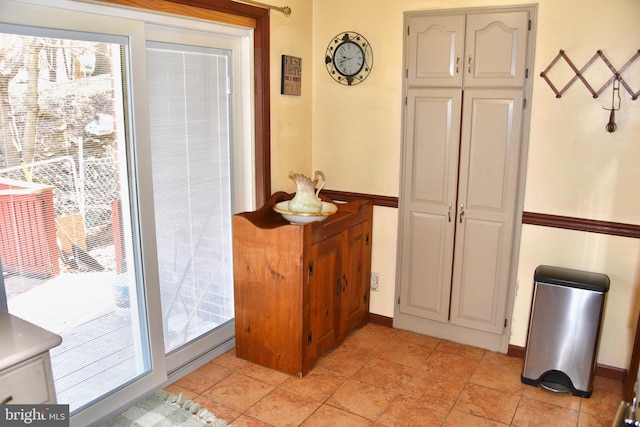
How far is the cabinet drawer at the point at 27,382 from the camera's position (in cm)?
150

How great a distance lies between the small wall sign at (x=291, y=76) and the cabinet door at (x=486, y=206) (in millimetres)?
1065

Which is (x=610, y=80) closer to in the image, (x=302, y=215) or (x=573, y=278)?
(x=573, y=278)

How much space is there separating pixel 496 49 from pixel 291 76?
4.05 feet

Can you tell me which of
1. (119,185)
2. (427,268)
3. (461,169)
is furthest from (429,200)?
(119,185)

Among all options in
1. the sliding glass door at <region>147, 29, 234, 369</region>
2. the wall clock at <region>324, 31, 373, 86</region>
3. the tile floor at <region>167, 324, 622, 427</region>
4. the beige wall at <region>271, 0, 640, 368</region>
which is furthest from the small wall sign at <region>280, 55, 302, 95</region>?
the tile floor at <region>167, 324, 622, 427</region>

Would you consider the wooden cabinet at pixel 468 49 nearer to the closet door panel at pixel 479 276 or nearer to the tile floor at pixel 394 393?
the closet door panel at pixel 479 276

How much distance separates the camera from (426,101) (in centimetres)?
321

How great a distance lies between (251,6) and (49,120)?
134cm

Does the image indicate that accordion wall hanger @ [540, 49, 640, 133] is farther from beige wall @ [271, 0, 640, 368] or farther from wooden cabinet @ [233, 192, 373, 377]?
wooden cabinet @ [233, 192, 373, 377]

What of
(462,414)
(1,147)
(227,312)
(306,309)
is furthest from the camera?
(227,312)

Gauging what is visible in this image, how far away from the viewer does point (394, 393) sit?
2.84 meters

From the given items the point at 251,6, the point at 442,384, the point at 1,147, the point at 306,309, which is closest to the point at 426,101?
the point at 251,6

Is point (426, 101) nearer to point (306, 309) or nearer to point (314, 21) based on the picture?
point (314, 21)

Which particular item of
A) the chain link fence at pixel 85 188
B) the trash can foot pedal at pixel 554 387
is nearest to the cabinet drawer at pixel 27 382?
the chain link fence at pixel 85 188
